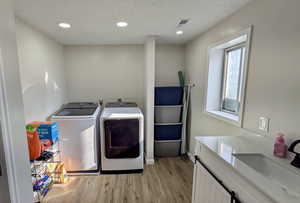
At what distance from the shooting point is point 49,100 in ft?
7.90

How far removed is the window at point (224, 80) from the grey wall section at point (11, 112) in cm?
186

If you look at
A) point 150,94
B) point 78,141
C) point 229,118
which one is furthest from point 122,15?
point 78,141

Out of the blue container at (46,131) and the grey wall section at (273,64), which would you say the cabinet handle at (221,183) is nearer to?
the grey wall section at (273,64)

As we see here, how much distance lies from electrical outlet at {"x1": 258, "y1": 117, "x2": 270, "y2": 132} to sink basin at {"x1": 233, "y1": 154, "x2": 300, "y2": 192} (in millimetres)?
252

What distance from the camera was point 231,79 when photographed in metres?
2.09

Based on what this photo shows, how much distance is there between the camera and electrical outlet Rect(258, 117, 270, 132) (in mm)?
1279

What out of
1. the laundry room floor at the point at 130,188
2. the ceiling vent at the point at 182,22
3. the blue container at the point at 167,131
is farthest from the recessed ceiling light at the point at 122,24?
the laundry room floor at the point at 130,188

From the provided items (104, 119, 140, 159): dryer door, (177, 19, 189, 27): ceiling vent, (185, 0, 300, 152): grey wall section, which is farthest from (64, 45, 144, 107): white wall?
(185, 0, 300, 152): grey wall section

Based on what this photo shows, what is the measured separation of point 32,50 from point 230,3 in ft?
7.79

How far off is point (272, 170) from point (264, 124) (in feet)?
1.28

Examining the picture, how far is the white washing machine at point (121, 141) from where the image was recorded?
2338 millimetres

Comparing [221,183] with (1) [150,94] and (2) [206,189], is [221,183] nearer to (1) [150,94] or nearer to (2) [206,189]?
(2) [206,189]

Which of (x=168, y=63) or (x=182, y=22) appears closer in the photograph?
(x=182, y=22)

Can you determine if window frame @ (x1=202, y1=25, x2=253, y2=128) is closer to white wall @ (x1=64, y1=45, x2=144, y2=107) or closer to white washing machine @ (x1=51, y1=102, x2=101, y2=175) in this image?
white wall @ (x1=64, y1=45, x2=144, y2=107)
